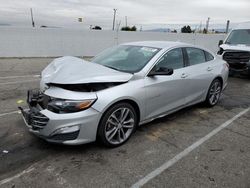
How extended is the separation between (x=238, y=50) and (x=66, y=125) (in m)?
8.74

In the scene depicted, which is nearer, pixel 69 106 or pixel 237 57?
pixel 69 106

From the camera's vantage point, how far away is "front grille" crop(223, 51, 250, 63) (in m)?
9.48

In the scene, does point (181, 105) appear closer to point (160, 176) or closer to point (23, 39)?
point (160, 176)

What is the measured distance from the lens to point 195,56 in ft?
17.1

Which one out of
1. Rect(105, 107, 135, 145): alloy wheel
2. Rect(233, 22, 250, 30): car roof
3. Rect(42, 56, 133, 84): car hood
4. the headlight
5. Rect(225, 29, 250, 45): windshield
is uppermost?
Rect(233, 22, 250, 30): car roof

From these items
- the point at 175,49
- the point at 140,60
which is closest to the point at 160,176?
the point at 140,60

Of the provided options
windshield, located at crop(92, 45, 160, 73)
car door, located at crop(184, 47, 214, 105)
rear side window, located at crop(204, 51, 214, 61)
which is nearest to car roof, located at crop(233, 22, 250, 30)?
rear side window, located at crop(204, 51, 214, 61)

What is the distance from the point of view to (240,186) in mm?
2879

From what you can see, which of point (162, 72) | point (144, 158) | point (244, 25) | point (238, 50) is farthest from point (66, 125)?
point (244, 25)

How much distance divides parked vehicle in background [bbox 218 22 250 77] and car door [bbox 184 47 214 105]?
15.8 feet

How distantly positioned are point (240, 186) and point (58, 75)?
283 cm

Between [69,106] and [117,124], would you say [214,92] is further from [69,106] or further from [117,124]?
[69,106]

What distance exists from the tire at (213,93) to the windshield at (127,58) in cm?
195

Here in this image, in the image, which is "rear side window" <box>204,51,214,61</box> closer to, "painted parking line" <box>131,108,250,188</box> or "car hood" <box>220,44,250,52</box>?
"painted parking line" <box>131,108,250,188</box>
